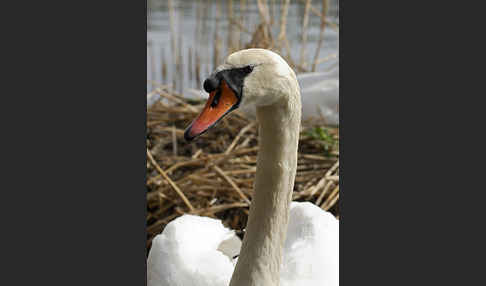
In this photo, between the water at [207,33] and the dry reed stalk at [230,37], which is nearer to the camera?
the water at [207,33]

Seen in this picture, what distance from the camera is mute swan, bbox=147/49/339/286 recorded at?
4.99 feet

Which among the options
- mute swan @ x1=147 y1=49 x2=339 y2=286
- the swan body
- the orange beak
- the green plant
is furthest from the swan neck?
the green plant

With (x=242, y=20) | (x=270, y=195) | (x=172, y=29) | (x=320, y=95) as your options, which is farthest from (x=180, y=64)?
(x=270, y=195)

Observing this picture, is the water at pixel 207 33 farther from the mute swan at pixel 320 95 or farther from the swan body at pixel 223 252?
the swan body at pixel 223 252

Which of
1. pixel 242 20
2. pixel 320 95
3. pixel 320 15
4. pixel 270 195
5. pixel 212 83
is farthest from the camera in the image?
pixel 320 95

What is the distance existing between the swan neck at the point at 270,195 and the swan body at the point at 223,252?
0.87 ft

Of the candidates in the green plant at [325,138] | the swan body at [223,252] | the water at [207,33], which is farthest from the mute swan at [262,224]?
the water at [207,33]

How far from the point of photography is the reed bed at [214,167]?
246 centimetres

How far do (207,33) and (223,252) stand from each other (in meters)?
0.72

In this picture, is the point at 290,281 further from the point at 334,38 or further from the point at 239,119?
the point at 239,119

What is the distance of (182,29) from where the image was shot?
233cm

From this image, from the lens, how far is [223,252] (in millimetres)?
2289

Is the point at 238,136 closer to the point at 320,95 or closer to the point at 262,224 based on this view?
the point at 320,95

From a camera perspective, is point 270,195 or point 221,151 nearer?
point 270,195
